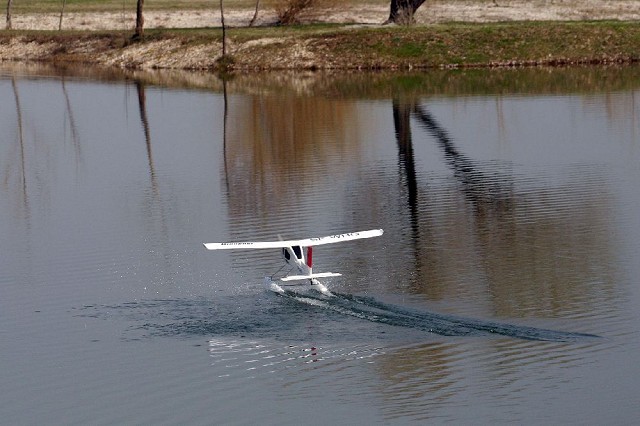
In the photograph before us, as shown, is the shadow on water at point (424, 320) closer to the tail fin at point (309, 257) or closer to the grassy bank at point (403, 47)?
the tail fin at point (309, 257)

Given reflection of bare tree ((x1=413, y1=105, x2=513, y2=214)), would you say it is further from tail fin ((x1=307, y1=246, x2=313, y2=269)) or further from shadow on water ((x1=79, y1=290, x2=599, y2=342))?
shadow on water ((x1=79, y1=290, x2=599, y2=342))

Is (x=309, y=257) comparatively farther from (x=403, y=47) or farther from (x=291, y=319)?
(x=403, y=47)

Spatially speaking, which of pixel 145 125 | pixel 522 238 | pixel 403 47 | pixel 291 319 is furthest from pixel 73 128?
pixel 291 319

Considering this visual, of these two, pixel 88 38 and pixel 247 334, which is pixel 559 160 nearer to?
pixel 247 334

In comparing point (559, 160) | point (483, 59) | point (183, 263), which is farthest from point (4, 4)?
point (183, 263)

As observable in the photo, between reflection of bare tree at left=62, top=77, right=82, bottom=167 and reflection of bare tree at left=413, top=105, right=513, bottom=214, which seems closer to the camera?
reflection of bare tree at left=413, top=105, right=513, bottom=214

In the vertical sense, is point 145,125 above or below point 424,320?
above

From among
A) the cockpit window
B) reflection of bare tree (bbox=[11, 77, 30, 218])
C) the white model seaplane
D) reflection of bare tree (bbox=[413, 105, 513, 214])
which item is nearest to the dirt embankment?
reflection of bare tree (bbox=[11, 77, 30, 218])
